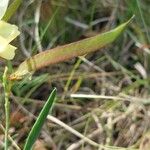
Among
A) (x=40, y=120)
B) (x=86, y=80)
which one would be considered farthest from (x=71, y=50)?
(x=86, y=80)

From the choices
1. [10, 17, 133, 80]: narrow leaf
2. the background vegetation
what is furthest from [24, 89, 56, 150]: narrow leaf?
the background vegetation

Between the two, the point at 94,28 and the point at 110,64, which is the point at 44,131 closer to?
the point at 110,64

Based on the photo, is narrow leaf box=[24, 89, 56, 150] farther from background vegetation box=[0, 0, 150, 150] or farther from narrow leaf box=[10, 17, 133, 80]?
background vegetation box=[0, 0, 150, 150]

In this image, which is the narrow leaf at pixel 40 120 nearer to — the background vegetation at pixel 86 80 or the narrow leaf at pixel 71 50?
the narrow leaf at pixel 71 50

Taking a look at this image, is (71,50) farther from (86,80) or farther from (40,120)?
(86,80)

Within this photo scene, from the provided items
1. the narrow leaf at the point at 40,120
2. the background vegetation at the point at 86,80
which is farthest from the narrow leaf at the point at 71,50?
the background vegetation at the point at 86,80

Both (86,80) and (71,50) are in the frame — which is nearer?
(71,50)

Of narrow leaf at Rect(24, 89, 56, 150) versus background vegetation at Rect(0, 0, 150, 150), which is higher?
narrow leaf at Rect(24, 89, 56, 150)

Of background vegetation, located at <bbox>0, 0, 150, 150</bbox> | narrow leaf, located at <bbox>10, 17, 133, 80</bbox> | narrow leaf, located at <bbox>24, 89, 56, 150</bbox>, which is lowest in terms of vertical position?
background vegetation, located at <bbox>0, 0, 150, 150</bbox>

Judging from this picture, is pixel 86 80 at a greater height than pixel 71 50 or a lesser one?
lesser
